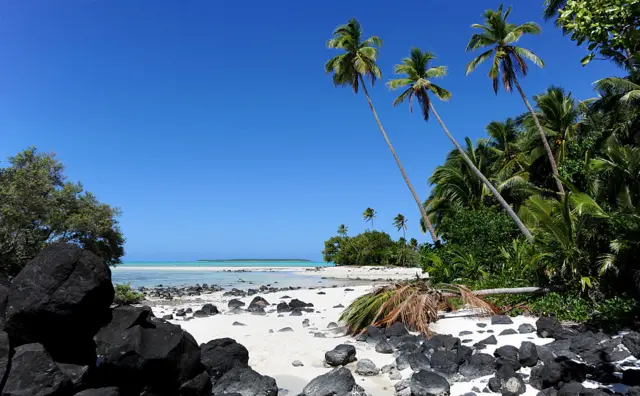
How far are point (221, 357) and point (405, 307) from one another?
4.60 meters

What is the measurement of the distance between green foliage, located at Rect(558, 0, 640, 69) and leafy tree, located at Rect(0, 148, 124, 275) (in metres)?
14.9

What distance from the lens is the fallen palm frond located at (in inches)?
365

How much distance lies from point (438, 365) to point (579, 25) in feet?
16.6

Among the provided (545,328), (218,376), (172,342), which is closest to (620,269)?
(545,328)

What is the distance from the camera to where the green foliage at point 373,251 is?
57031 millimetres

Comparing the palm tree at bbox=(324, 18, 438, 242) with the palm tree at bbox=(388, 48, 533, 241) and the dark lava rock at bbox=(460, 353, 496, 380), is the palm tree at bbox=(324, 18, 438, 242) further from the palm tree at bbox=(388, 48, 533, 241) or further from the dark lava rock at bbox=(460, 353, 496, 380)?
the dark lava rock at bbox=(460, 353, 496, 380)

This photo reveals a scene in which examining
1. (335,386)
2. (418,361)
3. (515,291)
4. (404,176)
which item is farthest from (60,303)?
(404,176)

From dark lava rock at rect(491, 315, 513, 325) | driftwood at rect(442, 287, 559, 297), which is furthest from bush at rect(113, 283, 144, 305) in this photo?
dark lava rock at rect(491, 315, 513, 325)

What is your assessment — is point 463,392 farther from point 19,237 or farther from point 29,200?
point 29,200

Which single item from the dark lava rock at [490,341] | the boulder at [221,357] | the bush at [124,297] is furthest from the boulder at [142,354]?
the bush at [124,297]

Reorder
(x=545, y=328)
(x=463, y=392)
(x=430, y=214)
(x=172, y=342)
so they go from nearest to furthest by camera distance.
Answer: (x=172, y=342) → (x=463, y=392) → (x=545, y=328) → (x=430, y=214)

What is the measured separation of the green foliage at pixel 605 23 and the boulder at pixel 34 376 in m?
6.26

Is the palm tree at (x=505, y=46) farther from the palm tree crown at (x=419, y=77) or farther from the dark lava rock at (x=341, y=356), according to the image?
the dark lava rock at (x=341, y=356)

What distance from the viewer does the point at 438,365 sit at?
6.41 meters
